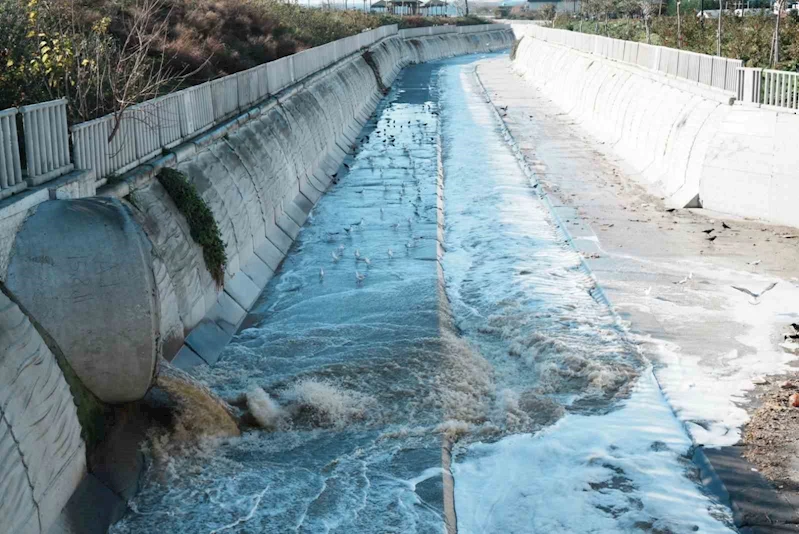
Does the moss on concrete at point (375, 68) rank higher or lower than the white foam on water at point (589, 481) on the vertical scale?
higher

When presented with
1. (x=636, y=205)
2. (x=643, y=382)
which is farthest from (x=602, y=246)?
(x=643, y=382)

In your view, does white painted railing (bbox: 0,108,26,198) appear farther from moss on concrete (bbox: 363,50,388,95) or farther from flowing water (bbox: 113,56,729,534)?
moss on concrete (bbox: 363,50,388,95)

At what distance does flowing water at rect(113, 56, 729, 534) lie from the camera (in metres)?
10.5

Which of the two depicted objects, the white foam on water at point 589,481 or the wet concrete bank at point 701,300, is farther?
the wet concrete bank at point 701,300

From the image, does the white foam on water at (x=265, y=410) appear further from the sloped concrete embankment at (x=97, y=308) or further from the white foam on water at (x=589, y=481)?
the white foam on water at (x=589, y=481)

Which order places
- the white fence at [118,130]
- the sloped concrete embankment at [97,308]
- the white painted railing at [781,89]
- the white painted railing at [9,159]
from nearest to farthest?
1. the sloped concrete embankment at [97,308]
2. the white painted railing at [9,159]
3. the white fence at [118,130]
4. the white painted railing at [781,89]

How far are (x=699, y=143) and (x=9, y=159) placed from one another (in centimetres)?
1827

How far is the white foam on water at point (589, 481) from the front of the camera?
34.0ft

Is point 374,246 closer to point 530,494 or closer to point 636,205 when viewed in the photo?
point 636,205

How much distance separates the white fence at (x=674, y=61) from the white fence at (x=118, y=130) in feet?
38.6

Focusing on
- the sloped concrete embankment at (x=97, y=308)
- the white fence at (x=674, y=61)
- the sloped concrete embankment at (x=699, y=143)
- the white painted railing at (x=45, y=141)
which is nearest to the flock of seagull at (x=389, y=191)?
the sloped concrete embankment at (x=97, y=308)

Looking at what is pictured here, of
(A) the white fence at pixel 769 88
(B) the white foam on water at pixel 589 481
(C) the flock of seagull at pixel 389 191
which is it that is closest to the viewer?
(B) the white foam on water at pixel 589 481

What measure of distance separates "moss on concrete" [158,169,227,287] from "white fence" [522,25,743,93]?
1418 centimetres

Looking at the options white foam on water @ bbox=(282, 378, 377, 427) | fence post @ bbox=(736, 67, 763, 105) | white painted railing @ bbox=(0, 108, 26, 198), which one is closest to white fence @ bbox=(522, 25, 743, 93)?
fence post @ bbox=(736, 67, 763, 105)
